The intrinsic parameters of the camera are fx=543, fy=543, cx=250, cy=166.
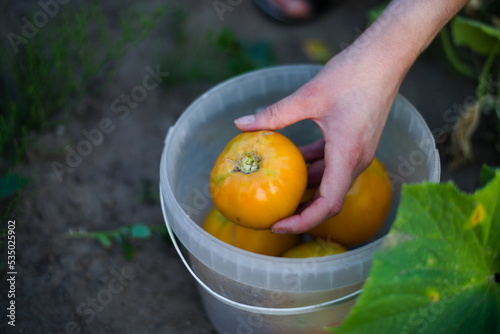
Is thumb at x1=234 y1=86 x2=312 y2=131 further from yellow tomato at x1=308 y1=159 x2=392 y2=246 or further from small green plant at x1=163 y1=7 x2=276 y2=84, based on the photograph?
small green plant at x1=163 y1=7 x2=276 y2=84

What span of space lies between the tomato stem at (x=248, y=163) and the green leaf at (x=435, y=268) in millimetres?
440

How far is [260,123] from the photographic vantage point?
62.6 inches

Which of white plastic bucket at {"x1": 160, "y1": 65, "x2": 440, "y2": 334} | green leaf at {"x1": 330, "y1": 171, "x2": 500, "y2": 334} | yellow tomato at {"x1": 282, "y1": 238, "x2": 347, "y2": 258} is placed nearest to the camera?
green leaf at {"x1": 330, "y1": 171, "x2": 500, "y2": 334}

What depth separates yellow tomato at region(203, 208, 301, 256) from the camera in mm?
1703

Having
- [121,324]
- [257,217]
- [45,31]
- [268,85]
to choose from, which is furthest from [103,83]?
[257,217]

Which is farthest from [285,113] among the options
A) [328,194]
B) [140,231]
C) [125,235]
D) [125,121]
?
[125,121]

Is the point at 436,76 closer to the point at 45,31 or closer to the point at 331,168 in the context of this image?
the point at 331,168

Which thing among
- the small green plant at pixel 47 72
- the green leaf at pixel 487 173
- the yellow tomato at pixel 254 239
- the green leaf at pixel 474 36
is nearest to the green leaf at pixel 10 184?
the small green plant at pixel 47 72

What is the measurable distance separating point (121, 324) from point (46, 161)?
86cm

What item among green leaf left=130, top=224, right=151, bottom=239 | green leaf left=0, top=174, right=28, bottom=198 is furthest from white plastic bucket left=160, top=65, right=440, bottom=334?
green leaf left=0, top=174, right=28, bottom=198

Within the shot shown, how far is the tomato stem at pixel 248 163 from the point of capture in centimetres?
152

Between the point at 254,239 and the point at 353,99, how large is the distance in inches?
20.8

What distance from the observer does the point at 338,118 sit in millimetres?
1543

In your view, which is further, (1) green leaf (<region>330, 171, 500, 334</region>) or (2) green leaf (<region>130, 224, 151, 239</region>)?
(2) green leaf (<region>130, 224, 151, 239</region>)
